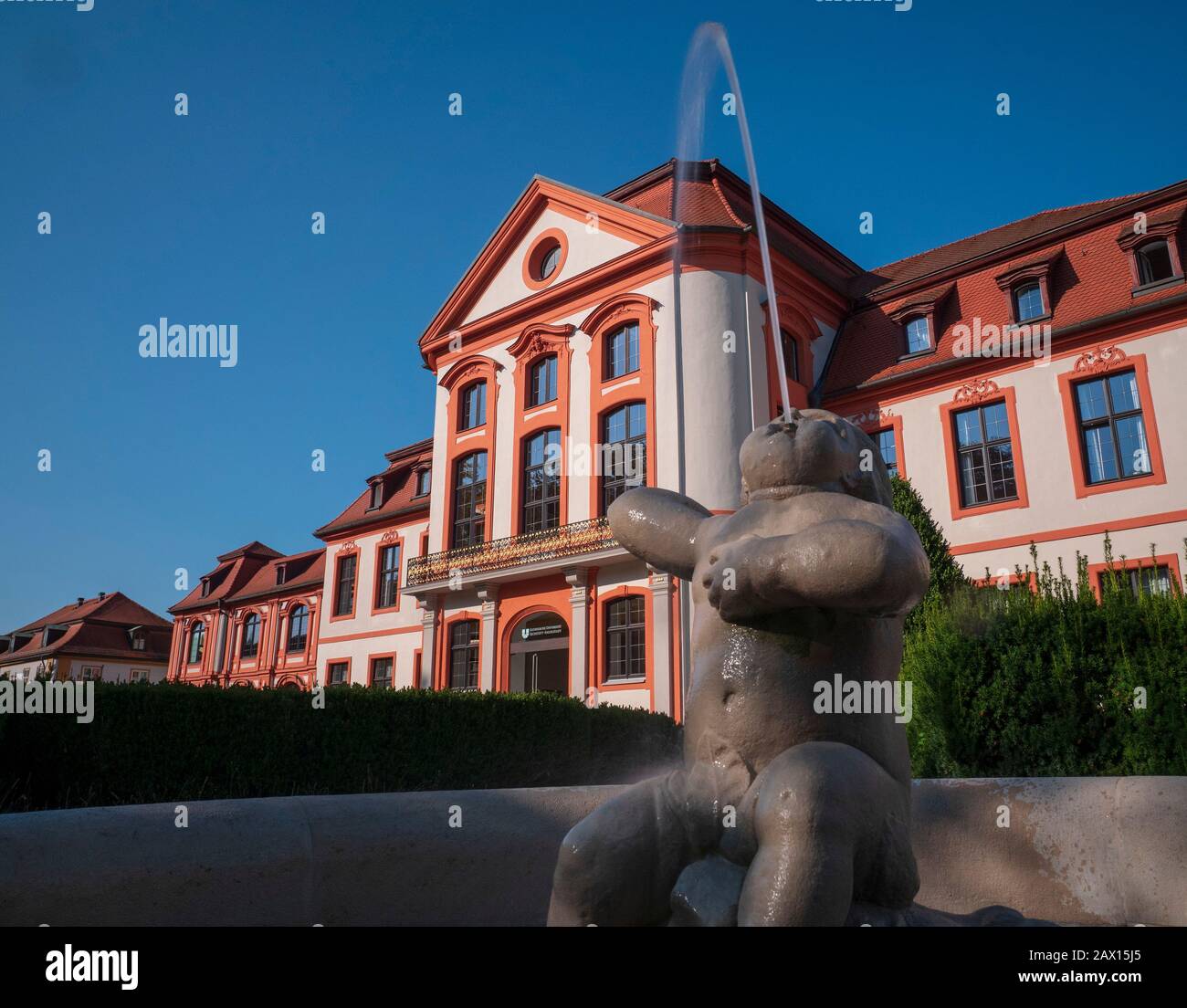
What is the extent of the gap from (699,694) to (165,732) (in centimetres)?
568

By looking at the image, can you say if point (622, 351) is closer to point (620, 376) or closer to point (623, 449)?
point (620, 376)

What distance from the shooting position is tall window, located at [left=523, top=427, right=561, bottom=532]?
2314cm

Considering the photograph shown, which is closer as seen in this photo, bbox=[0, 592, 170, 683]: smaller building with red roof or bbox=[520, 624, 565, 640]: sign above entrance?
bbox=[520, 624, 565, 640]: sign above entrance

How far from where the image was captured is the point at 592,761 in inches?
421

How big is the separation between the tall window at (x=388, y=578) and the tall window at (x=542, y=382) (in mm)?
10411

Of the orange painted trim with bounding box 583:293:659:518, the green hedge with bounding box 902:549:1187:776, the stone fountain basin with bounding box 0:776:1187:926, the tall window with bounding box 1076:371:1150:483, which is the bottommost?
the stone fountain basin with bounding box 0:776:1187:926

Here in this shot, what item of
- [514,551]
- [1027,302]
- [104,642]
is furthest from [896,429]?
[104,642]

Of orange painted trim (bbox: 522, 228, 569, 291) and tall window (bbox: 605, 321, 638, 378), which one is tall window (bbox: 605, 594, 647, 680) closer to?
tall window (bbox: 605, 321, 638, 378)

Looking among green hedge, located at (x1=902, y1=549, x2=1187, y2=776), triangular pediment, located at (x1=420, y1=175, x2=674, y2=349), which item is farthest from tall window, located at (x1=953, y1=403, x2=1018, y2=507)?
green hedge, located at (x1=902, y1=549, x2=1187, y2=776)

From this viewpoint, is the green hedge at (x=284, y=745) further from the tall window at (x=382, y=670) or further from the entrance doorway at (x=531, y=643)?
the tall window at (x=382, y=670)

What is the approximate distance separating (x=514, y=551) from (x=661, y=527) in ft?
66.5

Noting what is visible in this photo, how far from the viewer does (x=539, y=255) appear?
25719 millimetres

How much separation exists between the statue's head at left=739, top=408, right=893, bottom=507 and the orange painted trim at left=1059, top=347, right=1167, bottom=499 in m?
17.4
